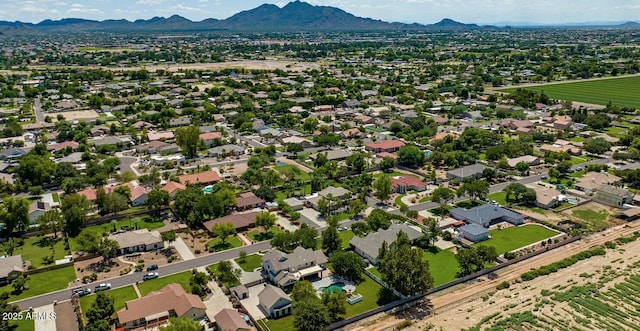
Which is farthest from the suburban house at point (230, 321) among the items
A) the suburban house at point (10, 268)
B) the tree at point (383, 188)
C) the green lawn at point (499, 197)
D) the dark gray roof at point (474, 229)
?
the green lawn at point (499, 197)

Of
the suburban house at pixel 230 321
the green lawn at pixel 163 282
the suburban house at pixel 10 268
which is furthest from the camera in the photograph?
the suburban house at pixel 10 268

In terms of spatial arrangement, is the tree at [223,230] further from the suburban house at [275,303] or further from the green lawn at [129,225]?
the suburban house at [275,303]

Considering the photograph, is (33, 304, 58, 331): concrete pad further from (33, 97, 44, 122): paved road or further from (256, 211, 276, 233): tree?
(33, 97, 44, 122): paved road

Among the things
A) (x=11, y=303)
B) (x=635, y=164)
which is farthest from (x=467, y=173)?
(x=11, y=303)

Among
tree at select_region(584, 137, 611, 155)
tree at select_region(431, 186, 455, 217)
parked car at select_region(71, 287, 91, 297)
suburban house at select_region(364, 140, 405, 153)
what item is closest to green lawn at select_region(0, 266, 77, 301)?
parked car at select_region(71, 287, 91, 297)

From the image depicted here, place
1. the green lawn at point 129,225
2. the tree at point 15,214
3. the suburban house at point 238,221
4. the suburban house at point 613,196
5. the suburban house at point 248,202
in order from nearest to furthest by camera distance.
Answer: the tree at point 15,214, the suburban house at point 238,221, the green lawn at point 129,225, the suburban house at point 248,202, the suburban house at point 613,196

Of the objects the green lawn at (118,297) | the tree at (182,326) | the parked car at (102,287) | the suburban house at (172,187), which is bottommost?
the green lawn at (118,297)

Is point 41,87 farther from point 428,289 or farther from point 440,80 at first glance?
point 428,289

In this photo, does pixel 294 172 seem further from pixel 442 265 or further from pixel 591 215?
pixel 591 215
